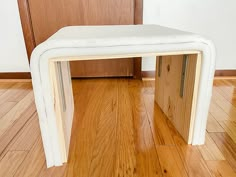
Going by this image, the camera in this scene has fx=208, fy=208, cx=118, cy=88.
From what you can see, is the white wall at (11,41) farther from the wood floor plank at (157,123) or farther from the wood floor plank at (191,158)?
the wood floor plank at (191,158)

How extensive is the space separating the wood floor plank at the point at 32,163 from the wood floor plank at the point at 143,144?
32 cm

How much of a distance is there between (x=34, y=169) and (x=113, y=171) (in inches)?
9.9

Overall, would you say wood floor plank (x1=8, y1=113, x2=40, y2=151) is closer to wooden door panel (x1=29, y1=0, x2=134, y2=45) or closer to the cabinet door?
the cabinet door

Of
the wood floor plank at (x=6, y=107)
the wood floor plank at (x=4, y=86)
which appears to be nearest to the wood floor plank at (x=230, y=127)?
the wood floor plank at (x=6, y=107)

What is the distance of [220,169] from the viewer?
0.64m

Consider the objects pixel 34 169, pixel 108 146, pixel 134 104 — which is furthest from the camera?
pixel 134 104

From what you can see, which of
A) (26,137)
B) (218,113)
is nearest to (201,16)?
(218,113)

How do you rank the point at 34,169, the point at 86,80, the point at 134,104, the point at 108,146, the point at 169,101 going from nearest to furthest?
the point at 34,169
the point at 108,146
the point at 169,101
the point at 134,104
the point at 86,80

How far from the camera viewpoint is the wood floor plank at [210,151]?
2.27ft

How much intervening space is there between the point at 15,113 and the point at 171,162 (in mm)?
782

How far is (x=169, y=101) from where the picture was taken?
930mm

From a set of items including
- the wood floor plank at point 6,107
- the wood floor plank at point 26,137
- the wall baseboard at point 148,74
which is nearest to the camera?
the wood floor plank at point 26,137

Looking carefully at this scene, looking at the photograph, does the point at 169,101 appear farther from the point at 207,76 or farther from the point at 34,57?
the point at 34,57

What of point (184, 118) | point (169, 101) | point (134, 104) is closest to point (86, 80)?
point (134, 104)
